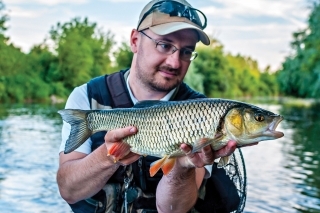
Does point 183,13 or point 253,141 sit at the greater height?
point 183,13

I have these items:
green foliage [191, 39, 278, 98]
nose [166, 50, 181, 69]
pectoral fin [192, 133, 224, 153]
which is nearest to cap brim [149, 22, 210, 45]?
nose [166, 50, 181, 69]

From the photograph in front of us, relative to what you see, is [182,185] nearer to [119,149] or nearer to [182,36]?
[119,149]

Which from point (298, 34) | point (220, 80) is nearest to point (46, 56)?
point (220, 80)

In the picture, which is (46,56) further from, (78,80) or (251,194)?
(251,194)

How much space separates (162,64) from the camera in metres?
3.74

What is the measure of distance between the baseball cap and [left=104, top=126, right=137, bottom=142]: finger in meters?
0.91

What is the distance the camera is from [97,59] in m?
77.8

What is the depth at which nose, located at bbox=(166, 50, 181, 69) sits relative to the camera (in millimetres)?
3686

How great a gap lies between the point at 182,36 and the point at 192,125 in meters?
1.05

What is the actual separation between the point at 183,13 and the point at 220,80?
220 feet

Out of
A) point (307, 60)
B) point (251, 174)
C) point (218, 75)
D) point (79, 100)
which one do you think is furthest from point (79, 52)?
point (79, 100)

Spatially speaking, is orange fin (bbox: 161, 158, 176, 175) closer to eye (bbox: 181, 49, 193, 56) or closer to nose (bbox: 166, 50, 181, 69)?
nose (bbox: 166, 50, 181, 69)

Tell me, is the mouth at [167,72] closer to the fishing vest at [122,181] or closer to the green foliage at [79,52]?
the fishing vest at [122,181]

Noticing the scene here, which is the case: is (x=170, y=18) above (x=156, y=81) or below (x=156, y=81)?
above
